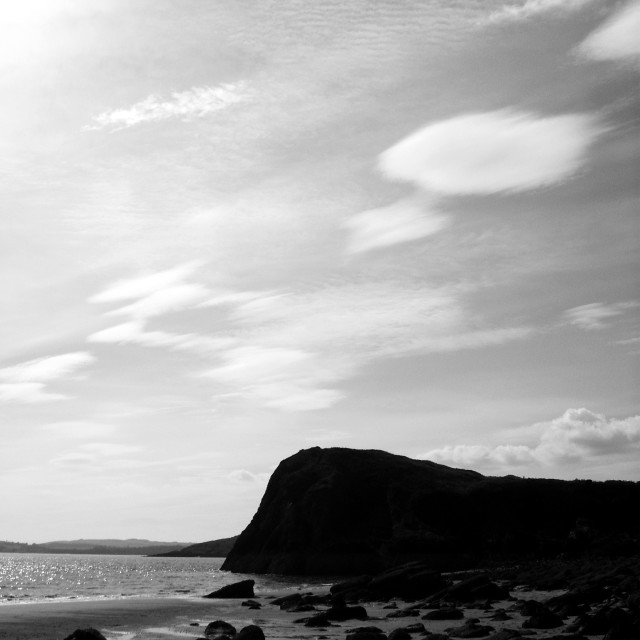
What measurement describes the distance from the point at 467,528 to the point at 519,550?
877 cm

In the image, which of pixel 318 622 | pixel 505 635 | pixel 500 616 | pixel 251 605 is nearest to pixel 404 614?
pixel 318 622

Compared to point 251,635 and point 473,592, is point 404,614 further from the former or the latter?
point 251,635

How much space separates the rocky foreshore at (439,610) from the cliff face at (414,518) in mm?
39051

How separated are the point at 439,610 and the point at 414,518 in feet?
237

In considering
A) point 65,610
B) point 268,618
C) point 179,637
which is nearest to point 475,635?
point 179,637

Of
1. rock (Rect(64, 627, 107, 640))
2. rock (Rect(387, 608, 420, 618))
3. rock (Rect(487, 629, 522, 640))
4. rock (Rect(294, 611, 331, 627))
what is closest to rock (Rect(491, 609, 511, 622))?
rock (Rect(387, 608, 420, 618))

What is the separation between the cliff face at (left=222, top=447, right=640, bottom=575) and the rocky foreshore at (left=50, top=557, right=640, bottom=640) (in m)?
39.1

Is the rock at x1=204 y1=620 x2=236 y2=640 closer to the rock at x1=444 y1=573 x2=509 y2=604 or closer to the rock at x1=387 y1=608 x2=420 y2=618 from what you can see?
the rock at x1=387 y1=608 x2=420 y2=618

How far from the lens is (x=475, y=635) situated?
29812 millimetres

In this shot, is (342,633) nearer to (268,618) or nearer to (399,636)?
(399,636)

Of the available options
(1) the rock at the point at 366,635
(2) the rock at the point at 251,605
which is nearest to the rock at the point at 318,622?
(1) the rock at the point at 366,635

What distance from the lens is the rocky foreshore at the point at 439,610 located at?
2980 centimetres

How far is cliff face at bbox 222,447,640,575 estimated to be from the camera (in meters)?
102

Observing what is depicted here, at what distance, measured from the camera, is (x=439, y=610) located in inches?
1507
